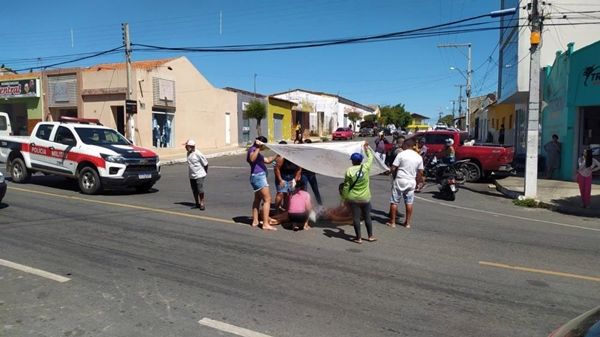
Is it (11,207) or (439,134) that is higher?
(439,134)

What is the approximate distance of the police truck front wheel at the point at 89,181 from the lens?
1266 cm

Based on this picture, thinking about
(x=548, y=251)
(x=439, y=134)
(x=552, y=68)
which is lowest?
(x=548, y=251)

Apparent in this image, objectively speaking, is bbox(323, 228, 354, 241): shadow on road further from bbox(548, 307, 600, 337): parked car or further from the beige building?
the beige building

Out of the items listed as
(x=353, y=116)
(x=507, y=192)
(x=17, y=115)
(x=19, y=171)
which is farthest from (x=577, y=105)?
(x=353, y=116)

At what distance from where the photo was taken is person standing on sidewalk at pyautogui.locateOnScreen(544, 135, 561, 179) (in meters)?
18.8

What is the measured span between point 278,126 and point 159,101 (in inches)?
854

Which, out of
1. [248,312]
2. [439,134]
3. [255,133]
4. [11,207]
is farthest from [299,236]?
[255,133]

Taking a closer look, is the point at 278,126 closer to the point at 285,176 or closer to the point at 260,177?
the point at 285,176

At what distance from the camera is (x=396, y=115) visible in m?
105

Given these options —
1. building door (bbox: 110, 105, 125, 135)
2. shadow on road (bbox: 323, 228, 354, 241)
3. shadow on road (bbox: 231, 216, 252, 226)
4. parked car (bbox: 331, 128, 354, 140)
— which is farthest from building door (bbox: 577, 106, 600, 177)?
parked car (bbox: 331, 128, 354, 140)

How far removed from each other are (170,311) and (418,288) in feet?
9.13

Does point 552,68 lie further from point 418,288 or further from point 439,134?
point 418,288

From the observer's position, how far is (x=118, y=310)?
16.1 ft

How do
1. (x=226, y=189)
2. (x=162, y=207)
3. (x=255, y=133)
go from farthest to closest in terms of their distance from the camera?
A: (x=255, y=133), (x=226, y=189), (x=162, y=207)
